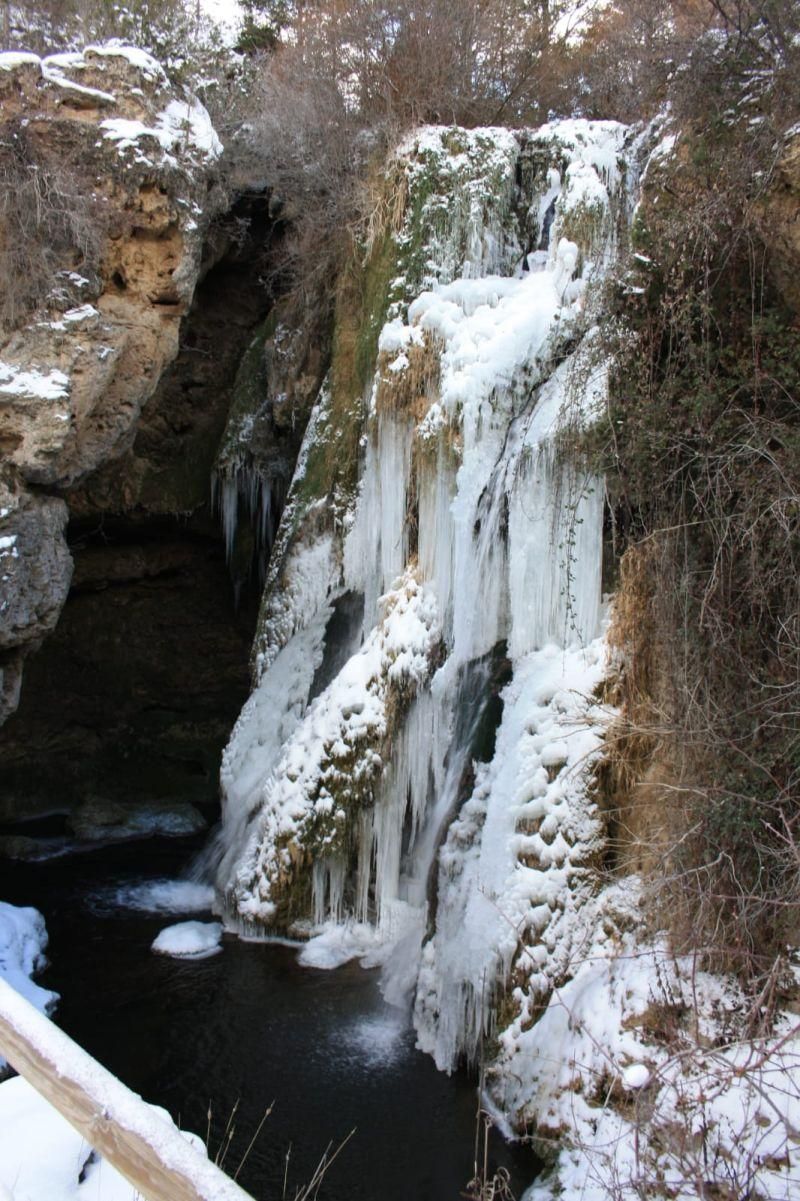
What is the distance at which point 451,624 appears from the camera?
7449 millimetres

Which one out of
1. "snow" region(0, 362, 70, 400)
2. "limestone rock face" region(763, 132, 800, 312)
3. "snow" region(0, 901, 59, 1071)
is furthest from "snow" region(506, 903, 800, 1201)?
"snow" region(0, 362, 70, 400)

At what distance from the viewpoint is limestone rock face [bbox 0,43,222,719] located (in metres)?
7.86

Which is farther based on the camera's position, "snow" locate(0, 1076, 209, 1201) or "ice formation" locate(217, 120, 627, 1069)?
"ice formation" locate(217, 120, 627, 1069)

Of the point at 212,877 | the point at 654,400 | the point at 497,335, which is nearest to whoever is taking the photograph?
the point at 654,400

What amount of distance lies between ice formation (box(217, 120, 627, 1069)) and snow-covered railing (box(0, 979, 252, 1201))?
3568 millimetres

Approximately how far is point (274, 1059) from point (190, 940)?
191 centimetres

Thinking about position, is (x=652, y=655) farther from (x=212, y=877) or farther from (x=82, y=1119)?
(x=212, y=877)

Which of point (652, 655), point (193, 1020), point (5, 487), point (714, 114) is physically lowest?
point (193, 1020)

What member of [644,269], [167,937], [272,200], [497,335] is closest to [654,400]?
[644,269]

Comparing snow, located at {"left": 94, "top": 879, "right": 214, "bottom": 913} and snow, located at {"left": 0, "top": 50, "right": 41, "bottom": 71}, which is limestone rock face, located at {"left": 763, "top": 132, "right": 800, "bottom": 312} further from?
snow, located at {"left": 94, "top": 879, "right": 214, "bottom": 913}

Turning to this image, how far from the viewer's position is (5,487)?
781 cm

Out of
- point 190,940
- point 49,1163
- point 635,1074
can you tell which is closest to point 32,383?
point 190,940

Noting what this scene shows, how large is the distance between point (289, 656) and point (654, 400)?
4.61 meters

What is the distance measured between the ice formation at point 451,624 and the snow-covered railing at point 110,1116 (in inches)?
140
